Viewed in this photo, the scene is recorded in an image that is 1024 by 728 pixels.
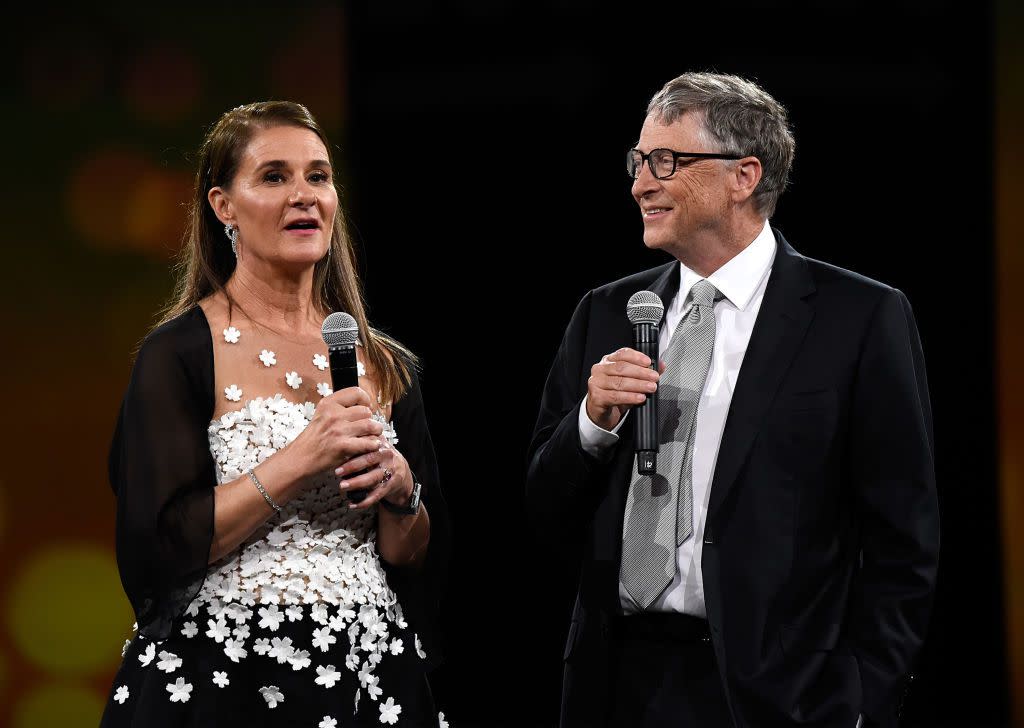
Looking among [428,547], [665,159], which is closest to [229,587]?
[428,547]

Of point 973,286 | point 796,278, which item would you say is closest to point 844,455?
point 796,278

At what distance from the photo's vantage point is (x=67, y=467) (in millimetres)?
4059

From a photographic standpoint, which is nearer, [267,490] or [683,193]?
[267,490]

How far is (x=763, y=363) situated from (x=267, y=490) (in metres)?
0.89

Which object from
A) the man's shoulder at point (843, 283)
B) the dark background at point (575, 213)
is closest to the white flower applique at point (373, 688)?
the man's shoulder at point (843, 283)

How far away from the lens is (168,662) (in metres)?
1.95

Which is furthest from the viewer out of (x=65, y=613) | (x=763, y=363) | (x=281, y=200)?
(x=65, y=613)

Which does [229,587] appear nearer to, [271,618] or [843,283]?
[271,618]

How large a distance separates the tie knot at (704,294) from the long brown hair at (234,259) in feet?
1.93

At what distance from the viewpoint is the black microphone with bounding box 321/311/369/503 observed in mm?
1945

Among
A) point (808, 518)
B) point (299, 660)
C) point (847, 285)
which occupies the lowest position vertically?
point (299, 660)

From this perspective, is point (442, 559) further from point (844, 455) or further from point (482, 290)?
point (482, 290)

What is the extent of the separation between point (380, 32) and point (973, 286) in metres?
2.36

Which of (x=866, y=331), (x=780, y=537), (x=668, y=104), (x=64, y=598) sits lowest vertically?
(x=64, y=598)
